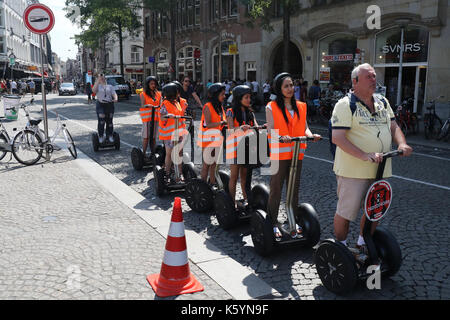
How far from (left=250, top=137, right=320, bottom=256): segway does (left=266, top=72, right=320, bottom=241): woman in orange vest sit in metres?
0.07

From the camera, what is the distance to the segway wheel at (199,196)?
5473mm

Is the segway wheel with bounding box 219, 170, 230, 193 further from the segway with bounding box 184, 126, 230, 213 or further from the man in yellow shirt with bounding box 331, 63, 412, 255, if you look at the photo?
the man in yellow shirt with bounding box 331, 63, 412, 255

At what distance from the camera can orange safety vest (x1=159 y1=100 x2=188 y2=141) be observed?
6.47 m

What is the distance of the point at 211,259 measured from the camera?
414cm

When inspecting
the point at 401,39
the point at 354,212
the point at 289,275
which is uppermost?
the point at 401,39

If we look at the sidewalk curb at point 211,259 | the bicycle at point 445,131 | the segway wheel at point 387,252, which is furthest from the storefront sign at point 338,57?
the segway wheel at point 387,252

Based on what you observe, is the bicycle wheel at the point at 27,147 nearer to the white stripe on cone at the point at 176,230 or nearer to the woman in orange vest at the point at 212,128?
the woman in orange vest at the point at 212,128

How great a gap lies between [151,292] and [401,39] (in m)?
17.8

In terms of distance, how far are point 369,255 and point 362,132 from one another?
3.14 feet

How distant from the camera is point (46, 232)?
15.8 ft

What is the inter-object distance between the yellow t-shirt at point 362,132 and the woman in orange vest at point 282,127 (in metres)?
0.67

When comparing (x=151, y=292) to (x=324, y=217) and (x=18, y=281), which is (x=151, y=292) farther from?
(x=324, y=217)
